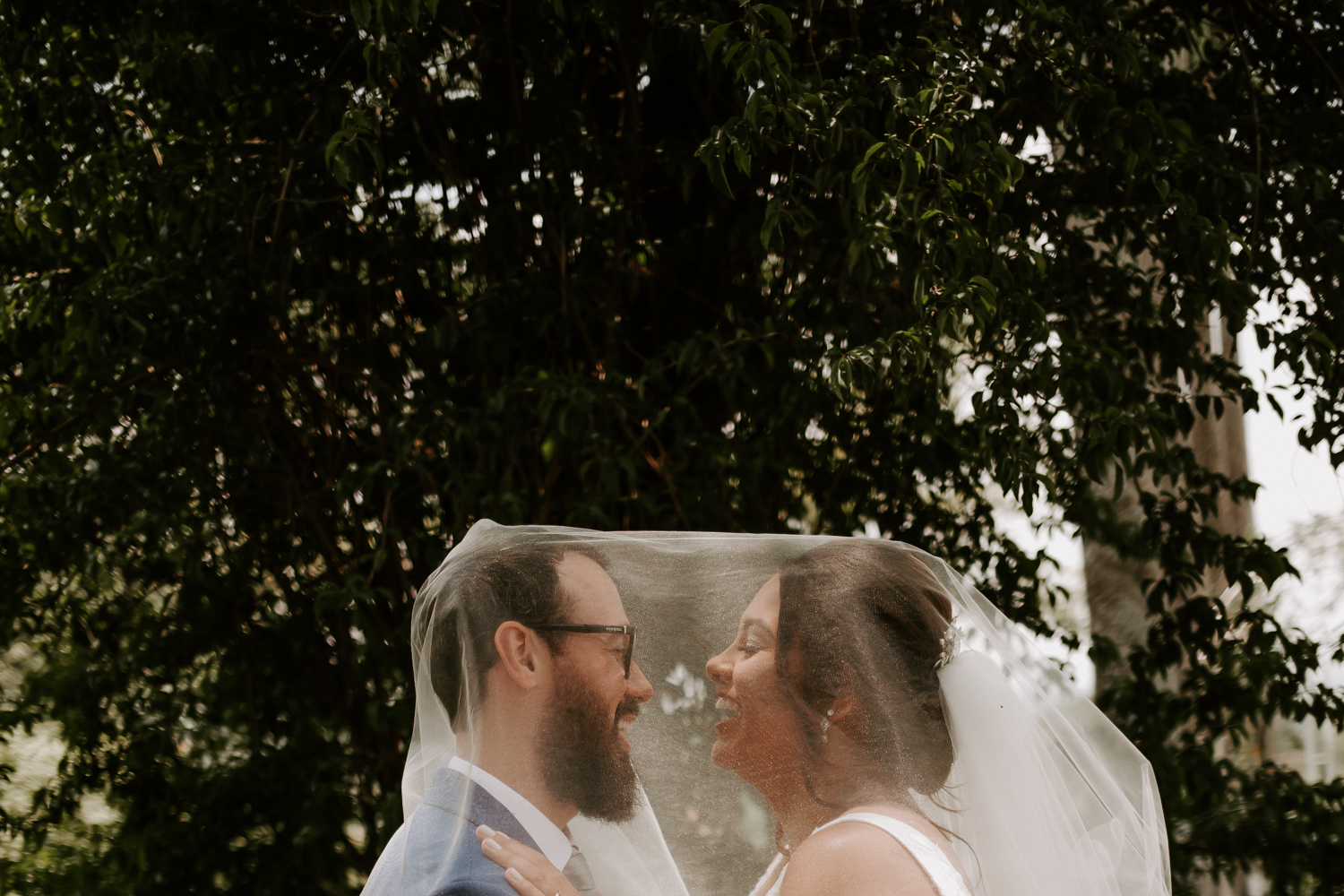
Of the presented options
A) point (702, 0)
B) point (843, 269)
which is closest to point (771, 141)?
point (702, 0)

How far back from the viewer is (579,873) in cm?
138

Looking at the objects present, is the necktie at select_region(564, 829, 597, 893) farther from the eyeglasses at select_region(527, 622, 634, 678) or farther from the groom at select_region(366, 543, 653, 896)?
the eyeglasses at select_region(527, 622, 634, 678)

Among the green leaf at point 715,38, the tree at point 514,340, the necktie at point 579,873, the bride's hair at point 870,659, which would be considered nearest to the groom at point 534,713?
the necktie at point 579,873

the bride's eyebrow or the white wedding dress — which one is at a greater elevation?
the bride's eyebrow

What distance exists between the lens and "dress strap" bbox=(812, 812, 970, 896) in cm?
126

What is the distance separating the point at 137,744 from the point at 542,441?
196 centimetres

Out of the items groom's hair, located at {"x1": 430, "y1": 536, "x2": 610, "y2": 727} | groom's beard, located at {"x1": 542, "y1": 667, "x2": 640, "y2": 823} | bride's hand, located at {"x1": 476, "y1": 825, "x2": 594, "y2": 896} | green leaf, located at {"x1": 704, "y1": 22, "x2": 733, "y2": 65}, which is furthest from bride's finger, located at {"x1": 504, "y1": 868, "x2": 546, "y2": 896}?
green leaf, located at {"x1": 704, "y1": 22, "x2": 733, "y2": 65}

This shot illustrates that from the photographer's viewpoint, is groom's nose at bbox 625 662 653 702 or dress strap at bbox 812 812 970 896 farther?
groom's nose at bbox 625 662 653 702

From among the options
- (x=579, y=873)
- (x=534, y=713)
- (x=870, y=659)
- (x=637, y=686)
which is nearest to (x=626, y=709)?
(x=637, y=686)

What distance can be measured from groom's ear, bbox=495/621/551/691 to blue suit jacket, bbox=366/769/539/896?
162 mm

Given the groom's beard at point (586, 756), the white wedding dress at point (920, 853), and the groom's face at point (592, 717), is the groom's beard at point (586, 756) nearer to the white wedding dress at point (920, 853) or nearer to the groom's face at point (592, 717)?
the groom's face at point (592, 717)

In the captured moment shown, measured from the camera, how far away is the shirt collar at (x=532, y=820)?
136 cm

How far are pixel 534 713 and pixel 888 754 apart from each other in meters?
0.51

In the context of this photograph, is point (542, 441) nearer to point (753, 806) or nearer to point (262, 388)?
point (262, 388)
